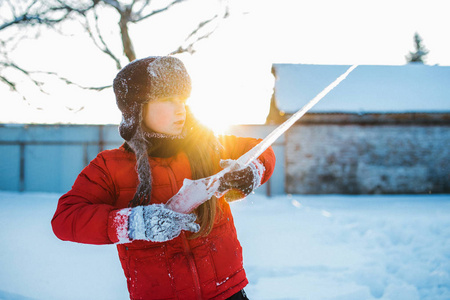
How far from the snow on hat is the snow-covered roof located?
9.09 metres

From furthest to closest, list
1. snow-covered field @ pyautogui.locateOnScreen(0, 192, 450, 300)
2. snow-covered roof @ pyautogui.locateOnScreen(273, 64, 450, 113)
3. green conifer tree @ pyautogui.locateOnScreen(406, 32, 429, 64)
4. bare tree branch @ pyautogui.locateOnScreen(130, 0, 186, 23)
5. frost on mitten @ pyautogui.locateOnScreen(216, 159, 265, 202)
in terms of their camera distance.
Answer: green conifer tree @ pyautogui.locateOnScreen(406, 32, 429, 64) < snow-covered roof @ pyautogui.locateOnScreen(273, 64, 450, 113) < bare tree branch @ pyautogui.locateOnScreen(130, 0, 186, 23) < snow-covered field @ pyautogui.locateOnScreen(0, 192, 450, 300) < frost on mitten @ pyautogui.locateOnScreen(216, 159, 265, 202)

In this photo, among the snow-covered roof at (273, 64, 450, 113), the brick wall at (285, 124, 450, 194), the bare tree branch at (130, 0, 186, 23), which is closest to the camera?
the bare tree branch at (130, 0, 186, 23)

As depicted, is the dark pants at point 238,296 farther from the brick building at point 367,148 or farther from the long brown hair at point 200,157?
the brick building at point 367,148

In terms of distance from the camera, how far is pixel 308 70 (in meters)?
12.7

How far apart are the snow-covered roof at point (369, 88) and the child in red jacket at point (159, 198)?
9.13m

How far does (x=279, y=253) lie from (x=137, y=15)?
5995 millimetres

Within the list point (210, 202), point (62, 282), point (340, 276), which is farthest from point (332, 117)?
point (210, 202)

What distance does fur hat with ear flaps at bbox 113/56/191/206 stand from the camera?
1.28m

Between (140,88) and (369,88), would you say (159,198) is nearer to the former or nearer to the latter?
(140,88)

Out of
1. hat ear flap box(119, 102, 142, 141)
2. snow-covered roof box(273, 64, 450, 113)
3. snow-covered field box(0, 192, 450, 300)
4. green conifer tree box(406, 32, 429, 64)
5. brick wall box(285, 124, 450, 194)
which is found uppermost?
green conifer tree box(406, 32, 429, 64)

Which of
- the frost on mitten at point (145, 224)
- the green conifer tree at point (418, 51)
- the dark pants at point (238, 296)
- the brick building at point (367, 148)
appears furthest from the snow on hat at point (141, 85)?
the green conifer tree at point (418, 51)

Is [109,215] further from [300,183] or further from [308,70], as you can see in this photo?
[308,70]

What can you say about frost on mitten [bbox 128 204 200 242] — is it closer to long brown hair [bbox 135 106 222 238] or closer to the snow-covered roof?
long brown hair [bbox 135 106 222 238]

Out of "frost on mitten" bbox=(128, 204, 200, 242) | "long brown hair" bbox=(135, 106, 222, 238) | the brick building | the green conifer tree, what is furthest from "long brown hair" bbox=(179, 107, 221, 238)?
the green conifer tree
